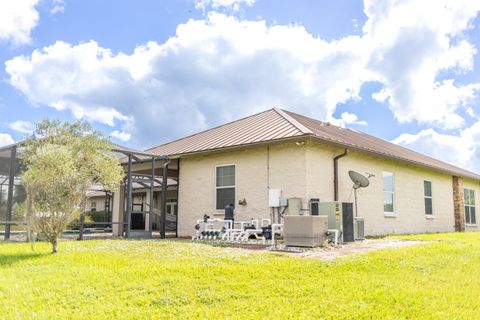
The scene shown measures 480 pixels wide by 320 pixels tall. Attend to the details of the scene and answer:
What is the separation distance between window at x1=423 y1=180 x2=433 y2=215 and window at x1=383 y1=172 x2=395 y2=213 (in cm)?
329

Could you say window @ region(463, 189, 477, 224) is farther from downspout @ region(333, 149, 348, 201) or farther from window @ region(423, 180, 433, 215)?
downspout @ region(333, 149, 348, 201)

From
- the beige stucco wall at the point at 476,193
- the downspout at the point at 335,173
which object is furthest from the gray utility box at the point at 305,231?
the beige stucco wall at the point at 476,193

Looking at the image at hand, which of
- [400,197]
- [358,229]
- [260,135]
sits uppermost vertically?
[260,135]

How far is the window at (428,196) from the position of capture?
703 inches

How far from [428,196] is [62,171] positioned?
604 inches

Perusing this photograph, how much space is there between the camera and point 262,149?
12.7 m

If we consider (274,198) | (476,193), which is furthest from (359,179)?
(476,193)

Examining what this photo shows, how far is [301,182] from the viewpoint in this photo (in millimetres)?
11609

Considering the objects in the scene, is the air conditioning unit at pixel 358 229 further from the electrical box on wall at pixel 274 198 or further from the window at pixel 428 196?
the window at pixel 428 196

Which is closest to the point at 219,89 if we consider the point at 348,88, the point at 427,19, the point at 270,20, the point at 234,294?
the point at 270,20

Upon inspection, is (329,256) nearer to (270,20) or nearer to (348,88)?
(270,20)

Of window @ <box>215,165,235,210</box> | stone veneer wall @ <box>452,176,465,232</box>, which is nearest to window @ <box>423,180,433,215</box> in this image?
stone veneer wall @ <box>452,176,465,232</box>

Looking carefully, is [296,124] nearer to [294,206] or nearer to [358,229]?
[294,206]

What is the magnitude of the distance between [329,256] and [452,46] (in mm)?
9670
